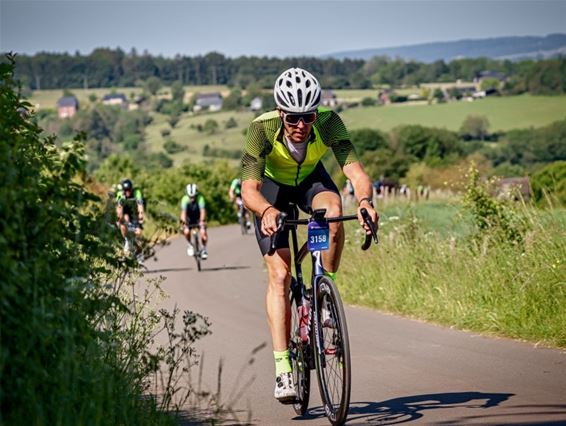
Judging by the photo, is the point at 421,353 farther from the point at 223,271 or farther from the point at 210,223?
the point at 210,223

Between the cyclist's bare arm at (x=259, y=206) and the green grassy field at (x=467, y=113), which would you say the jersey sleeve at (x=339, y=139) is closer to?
the cyclist's bare arm at (x=259, y=206)

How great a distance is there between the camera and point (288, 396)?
26.0 ft

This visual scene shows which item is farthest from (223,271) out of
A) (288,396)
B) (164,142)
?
(164,142)

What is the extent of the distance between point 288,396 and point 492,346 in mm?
3734

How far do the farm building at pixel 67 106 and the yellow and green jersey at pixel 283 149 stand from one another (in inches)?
5642

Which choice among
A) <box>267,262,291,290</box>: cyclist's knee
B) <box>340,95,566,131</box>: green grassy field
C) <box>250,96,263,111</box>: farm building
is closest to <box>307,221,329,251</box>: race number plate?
<box>267,262,291,290</box>: cyclist's knee

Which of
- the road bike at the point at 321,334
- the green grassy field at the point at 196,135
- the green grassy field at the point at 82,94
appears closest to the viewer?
the road bike at the point at 321,334

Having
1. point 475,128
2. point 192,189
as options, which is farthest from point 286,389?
point 475,128

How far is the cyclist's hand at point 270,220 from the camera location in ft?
25.0

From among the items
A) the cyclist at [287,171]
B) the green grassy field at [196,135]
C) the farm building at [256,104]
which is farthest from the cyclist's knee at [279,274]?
the farm building at [256,104]

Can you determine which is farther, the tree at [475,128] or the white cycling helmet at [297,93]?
the tree at [475,128]

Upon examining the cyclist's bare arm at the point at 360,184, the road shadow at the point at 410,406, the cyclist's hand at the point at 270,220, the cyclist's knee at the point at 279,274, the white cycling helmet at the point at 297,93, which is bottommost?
the road shadow at the point at 410,406

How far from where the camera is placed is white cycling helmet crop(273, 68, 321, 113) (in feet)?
25.7

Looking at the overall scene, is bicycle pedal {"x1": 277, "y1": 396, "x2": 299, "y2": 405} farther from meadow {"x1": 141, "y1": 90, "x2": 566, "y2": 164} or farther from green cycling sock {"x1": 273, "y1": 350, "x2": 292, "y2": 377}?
meadow {"x1": 141, "y1": 90, "x2": 566, "y2": 164}
